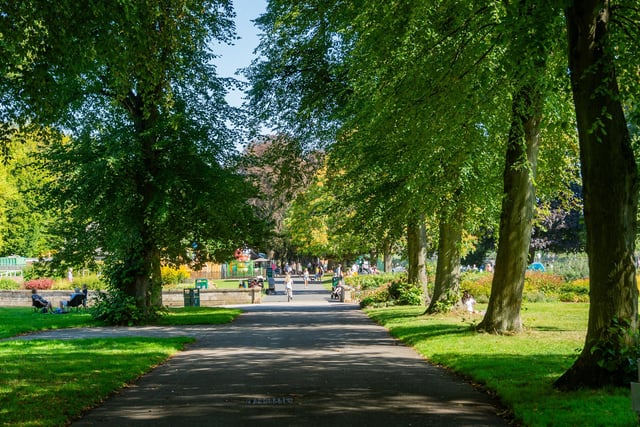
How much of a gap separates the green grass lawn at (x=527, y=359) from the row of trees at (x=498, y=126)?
0.63 meters

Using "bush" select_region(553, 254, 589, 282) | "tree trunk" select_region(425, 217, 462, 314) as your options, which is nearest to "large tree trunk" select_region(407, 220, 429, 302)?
"tree trunk" select_region(425, 217, 462, 314)

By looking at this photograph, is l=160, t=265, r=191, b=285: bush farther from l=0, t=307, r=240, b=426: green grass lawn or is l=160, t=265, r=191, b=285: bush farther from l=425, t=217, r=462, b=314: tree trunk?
l=0, t=307, r=240, b=426: green grass lawn

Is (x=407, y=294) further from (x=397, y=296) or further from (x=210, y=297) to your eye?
(x=210, y=297)

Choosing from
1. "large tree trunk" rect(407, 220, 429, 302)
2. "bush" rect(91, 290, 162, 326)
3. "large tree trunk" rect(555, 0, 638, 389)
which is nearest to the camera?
"large tree trunk" rect(555, 0, 638, 389)

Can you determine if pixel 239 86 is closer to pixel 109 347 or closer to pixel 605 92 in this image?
pixel 109 347

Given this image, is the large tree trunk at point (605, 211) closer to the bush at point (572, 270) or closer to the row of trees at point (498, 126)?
the row of trees at point (498, 126)

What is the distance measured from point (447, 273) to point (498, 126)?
11094 millimetres

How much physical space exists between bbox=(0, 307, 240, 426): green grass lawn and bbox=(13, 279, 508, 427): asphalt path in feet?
1.01

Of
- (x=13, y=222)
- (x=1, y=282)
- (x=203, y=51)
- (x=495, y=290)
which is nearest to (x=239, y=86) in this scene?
(x=203, y=51)

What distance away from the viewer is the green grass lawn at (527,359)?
8.16 meters

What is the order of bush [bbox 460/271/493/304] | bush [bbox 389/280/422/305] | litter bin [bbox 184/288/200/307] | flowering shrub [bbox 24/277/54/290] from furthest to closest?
flowering shrub [bbox 24/277/54/290] < litter bin [bbox 184/288/200/307] < bush [bbox 460/271/493/304] < bush [bbox 389/280/422/305]

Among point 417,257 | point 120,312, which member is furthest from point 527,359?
Answer: point 417,257

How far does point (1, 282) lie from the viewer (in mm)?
47688

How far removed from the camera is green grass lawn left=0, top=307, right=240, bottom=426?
29.9ft
